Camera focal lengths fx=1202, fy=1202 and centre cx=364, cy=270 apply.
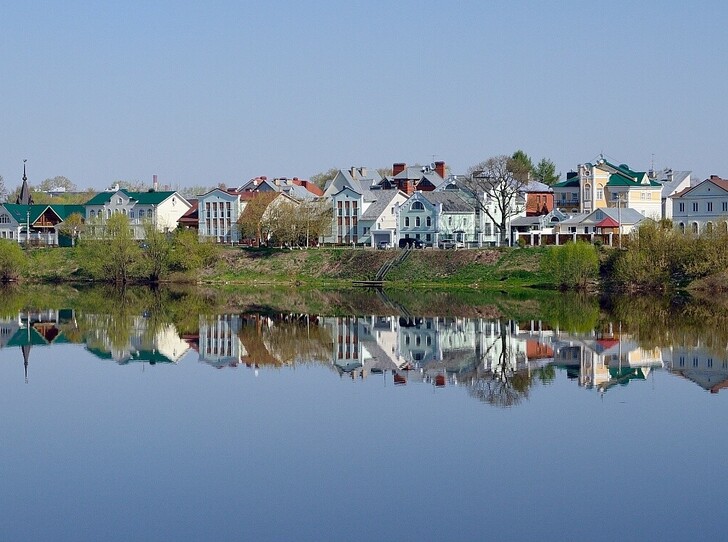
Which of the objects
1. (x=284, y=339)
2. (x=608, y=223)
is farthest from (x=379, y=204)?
(x=284, y=339)

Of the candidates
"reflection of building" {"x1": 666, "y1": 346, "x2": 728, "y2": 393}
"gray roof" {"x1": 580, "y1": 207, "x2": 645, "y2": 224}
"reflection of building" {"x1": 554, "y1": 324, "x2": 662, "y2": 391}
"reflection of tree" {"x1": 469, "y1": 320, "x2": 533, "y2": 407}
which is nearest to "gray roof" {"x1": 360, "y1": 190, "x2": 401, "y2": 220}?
"gray roof" {"x1": 580, "y1": 207, "x2": 645, "y2": 224}

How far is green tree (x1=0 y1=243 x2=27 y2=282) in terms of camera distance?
7788 centimetres

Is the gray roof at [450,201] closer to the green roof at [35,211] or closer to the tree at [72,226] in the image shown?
the tree at [72,226]

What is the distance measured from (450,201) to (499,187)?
13.3 ft

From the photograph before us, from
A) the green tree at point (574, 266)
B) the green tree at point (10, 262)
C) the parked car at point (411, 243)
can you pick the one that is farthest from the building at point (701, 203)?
the green tree at point (10, 262)

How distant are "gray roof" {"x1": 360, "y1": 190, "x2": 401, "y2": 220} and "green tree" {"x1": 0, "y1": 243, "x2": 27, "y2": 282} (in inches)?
910

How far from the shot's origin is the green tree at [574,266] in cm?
6481

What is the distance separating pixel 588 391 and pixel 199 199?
202 feet

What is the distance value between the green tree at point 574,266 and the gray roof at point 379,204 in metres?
19.8

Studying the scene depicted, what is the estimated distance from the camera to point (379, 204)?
84000 millimetres

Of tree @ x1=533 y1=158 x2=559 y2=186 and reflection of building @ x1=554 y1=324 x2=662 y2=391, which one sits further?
tree @ x1=533 y1=158 x2=559 y2=186

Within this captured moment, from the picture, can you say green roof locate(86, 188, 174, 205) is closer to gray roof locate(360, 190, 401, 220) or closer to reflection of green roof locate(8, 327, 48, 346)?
gray roof locate(360, 190, 401, 220)

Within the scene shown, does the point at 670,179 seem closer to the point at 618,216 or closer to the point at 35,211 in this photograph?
the point at 618,216

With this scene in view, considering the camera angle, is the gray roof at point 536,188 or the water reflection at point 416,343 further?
the gray roof at point 536,188
